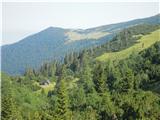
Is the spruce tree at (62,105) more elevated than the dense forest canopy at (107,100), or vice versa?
the spruce tree at (62,105)

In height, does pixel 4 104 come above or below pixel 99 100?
above

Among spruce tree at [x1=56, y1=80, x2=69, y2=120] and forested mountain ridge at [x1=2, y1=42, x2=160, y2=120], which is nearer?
spruce tree at [x1=56, y1=80, x2=69, y2=120]

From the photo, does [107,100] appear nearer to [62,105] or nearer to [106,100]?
[106,100]

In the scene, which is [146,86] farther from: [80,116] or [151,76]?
[80,116]

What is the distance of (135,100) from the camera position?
104062 mm

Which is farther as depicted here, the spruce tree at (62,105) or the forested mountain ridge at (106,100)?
the forested mountain ridge at (106,100)

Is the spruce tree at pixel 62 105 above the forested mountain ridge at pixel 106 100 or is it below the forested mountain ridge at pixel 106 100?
above

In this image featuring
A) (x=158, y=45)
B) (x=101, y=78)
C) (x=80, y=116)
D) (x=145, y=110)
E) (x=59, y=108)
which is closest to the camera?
(x=59, y=108)

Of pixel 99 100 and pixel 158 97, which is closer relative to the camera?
pixel 158 97

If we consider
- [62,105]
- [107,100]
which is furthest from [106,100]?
[62,105]

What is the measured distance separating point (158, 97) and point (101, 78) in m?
25.3

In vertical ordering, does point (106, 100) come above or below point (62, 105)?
below

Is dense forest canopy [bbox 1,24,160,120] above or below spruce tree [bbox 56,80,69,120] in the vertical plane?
below

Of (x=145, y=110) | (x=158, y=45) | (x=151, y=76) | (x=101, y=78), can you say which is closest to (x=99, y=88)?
(x=101, y=78)
